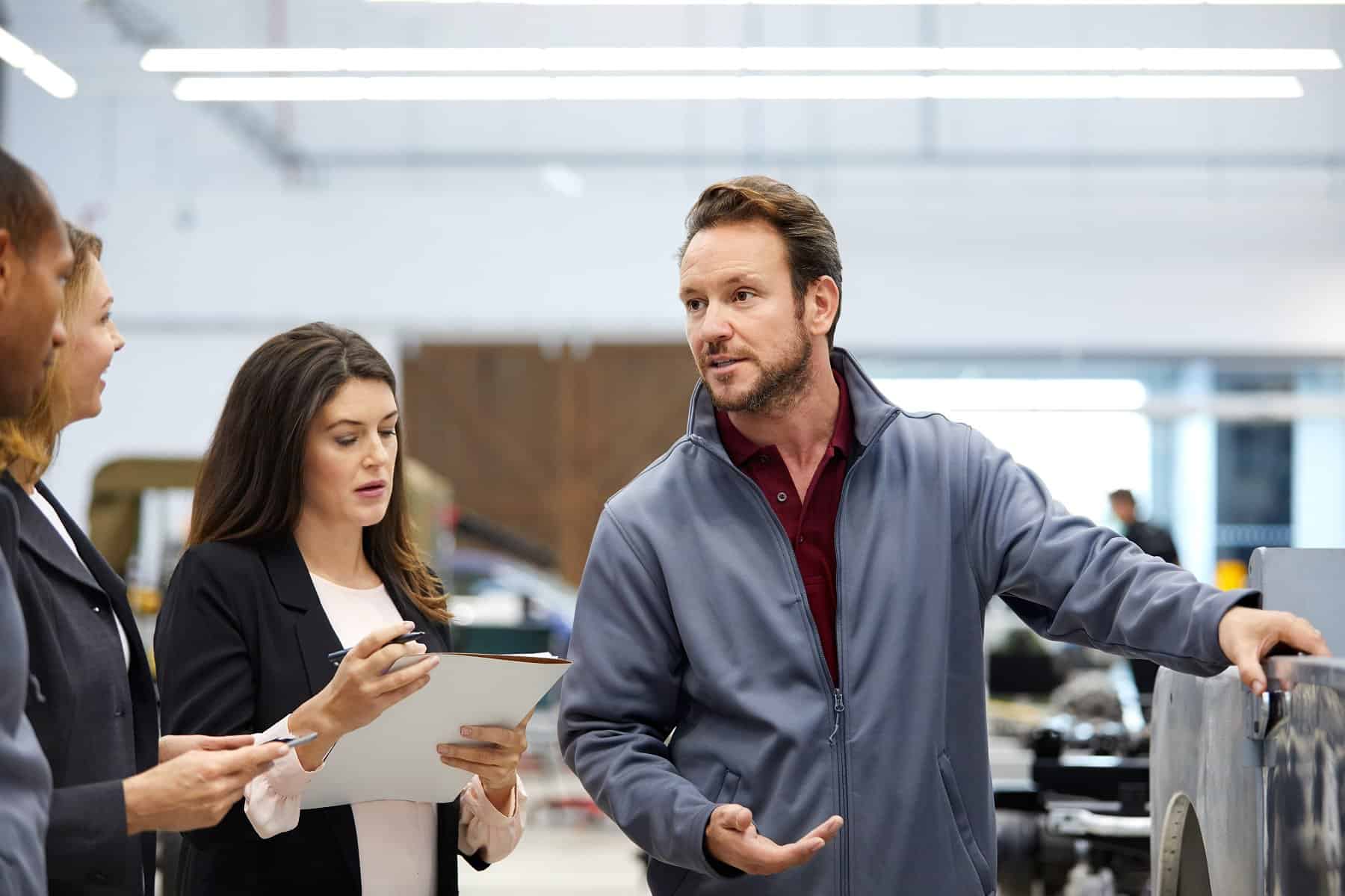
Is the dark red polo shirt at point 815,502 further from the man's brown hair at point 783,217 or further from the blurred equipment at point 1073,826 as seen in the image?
the blurred equipment at point 1073,826

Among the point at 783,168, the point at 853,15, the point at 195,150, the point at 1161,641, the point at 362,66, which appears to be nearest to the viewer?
the point at 1161,641

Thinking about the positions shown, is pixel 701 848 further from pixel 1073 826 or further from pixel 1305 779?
pixel 1073 826

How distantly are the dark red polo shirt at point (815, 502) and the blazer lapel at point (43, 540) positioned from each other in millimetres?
880

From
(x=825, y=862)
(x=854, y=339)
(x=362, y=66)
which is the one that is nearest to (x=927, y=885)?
(x=825, y=862)

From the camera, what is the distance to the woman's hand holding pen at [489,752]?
1.85 meters

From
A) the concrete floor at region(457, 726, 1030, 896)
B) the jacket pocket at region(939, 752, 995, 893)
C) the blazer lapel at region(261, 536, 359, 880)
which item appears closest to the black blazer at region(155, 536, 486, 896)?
the blazer lapel at region(261, 536, 359, 880)

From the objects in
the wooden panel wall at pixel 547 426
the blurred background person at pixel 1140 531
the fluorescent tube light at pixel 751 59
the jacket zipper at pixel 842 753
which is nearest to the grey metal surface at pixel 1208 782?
the jacket zipper at pixel 842 753

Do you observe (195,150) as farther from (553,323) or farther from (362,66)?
(362,66)

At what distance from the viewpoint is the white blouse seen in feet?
5.90

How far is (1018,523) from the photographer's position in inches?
75.6

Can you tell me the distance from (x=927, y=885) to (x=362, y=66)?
6.60 metres

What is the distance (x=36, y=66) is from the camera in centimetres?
806

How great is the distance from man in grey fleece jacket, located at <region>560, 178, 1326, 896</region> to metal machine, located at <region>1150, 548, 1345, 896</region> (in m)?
0.12

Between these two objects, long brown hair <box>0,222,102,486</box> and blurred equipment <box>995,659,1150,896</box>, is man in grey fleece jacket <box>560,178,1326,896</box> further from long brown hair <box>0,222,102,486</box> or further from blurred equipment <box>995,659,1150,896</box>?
blurred equipment <box>995,659,1150,896</box>
